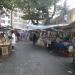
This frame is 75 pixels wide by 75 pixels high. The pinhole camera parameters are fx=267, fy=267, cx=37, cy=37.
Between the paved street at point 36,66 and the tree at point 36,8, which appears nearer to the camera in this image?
the paved street at point 36,66

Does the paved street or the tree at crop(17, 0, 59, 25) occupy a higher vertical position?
the tree at crop(17, 0, 59, 25)

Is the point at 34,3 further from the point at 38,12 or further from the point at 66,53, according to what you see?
the point at 66,53

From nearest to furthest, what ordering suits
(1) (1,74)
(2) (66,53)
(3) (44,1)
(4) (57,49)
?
(1) (1,74)
(2) (66,53)
(4) (57,49)
(3) (44,1)

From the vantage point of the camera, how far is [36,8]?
46.2 metres

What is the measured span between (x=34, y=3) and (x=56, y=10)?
5.43 meters

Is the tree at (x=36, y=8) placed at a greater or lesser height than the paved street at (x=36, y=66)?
greater

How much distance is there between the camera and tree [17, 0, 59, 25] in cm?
4443

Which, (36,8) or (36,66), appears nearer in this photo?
(36,66)

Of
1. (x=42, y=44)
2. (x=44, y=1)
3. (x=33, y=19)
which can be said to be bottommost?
(x=42, y=44)

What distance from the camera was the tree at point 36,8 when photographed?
146 feet

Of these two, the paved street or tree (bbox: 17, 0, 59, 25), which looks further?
tree (bbox: 17, 0, 59, 25)

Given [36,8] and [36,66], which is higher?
[36,8]

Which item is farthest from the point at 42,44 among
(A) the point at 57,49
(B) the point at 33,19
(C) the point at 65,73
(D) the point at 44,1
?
(C) the point at 65,73

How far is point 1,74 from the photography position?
1252 centimetres
